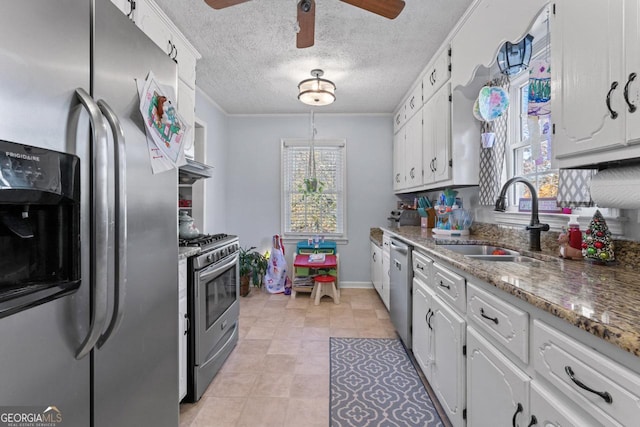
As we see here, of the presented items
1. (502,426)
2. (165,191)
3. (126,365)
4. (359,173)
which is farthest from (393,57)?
(126,365)

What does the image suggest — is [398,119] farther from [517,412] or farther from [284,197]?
[517,412]

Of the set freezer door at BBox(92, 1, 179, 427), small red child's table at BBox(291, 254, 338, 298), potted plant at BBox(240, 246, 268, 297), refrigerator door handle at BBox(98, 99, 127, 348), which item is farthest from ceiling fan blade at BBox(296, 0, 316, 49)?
potted plant at BBox(240, 246, 268, 297)

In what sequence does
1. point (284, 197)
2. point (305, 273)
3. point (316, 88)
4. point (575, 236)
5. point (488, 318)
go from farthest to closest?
point (284, 197) < point (305, 273) < point (316, 88) < point (575, 236) < point (488, 318)

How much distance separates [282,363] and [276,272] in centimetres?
185

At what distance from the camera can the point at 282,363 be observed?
2285 millimetres

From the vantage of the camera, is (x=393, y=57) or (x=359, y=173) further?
(x=359, y=173)

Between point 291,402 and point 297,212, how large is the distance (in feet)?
9.59

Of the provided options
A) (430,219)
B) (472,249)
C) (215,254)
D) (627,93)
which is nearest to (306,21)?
(627,93)

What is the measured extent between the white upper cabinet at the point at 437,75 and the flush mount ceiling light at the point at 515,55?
66 centimetres

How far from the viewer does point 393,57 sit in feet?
8.88

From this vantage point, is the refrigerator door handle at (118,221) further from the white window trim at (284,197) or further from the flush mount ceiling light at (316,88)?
the white window trim at (284,197)

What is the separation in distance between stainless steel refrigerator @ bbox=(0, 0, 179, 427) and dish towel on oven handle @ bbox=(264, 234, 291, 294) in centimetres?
297

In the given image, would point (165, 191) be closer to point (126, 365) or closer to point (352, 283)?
point (126, 365)

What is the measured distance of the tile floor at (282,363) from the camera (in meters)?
1.73
